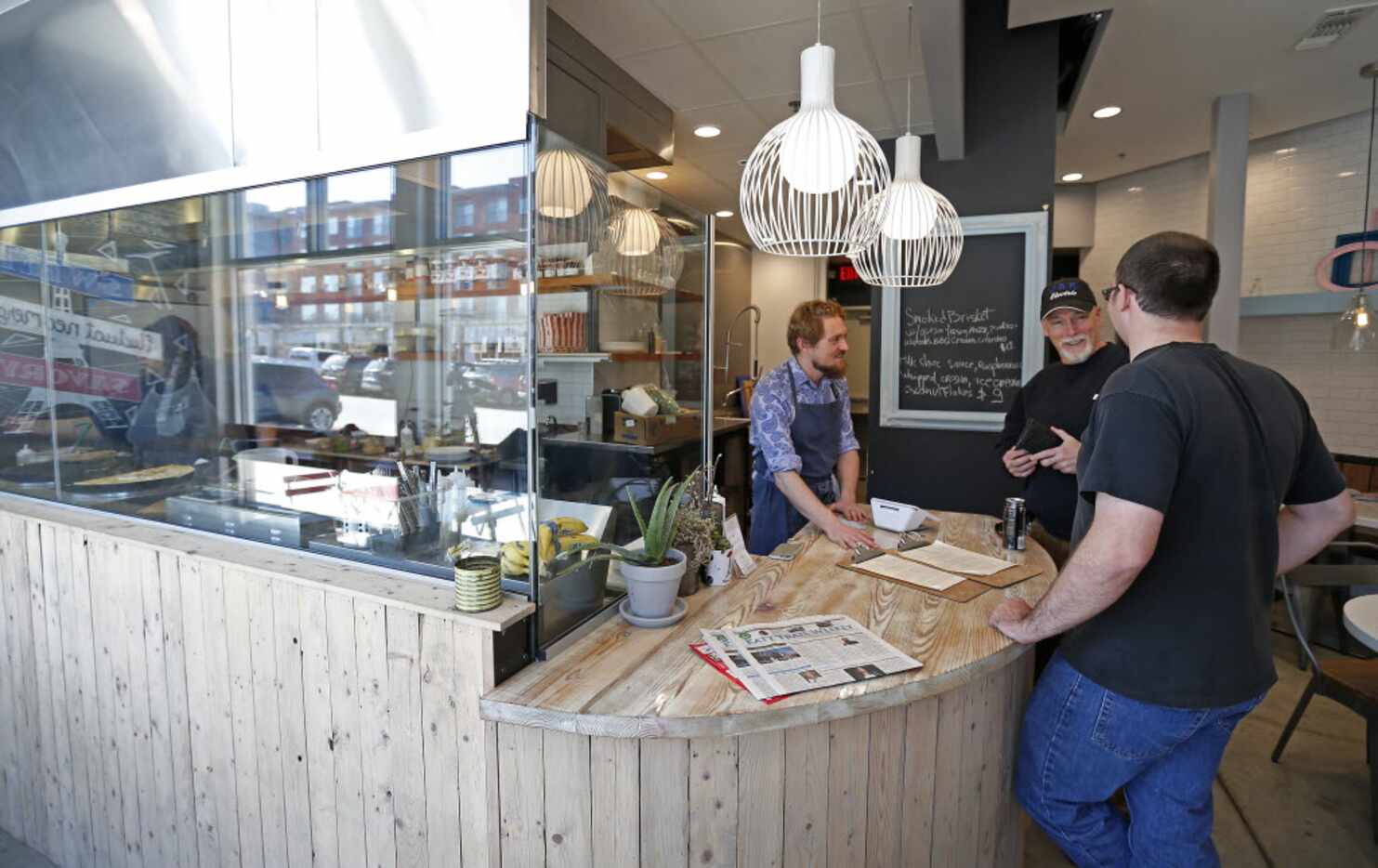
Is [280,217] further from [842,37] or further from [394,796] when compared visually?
[842,37]

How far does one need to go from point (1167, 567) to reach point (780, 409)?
1453 mm

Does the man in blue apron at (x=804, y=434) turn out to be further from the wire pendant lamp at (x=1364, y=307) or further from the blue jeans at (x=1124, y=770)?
the wire pendant lamp at (x=1364, y=307)

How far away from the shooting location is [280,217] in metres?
2.33

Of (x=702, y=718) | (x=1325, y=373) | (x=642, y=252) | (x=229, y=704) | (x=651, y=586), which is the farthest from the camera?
(x=1325, y=373)

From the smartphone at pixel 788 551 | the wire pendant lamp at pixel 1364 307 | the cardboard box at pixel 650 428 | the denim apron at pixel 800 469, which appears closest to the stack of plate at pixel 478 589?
the cardboard box at pixel 650 428

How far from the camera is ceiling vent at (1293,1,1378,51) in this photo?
3166 millimetres

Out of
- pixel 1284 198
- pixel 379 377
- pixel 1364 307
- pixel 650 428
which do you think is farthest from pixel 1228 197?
pixel 379 377

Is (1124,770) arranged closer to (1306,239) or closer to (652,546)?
(652,546)

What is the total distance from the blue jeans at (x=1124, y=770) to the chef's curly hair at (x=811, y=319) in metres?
1.45

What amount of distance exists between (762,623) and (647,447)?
71 cm

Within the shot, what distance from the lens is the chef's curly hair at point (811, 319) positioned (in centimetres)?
271

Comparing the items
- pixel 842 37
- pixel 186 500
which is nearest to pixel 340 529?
pixel 186 500

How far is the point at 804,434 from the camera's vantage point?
2.82 m

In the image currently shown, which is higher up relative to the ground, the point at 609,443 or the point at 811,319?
the point at 811,319
